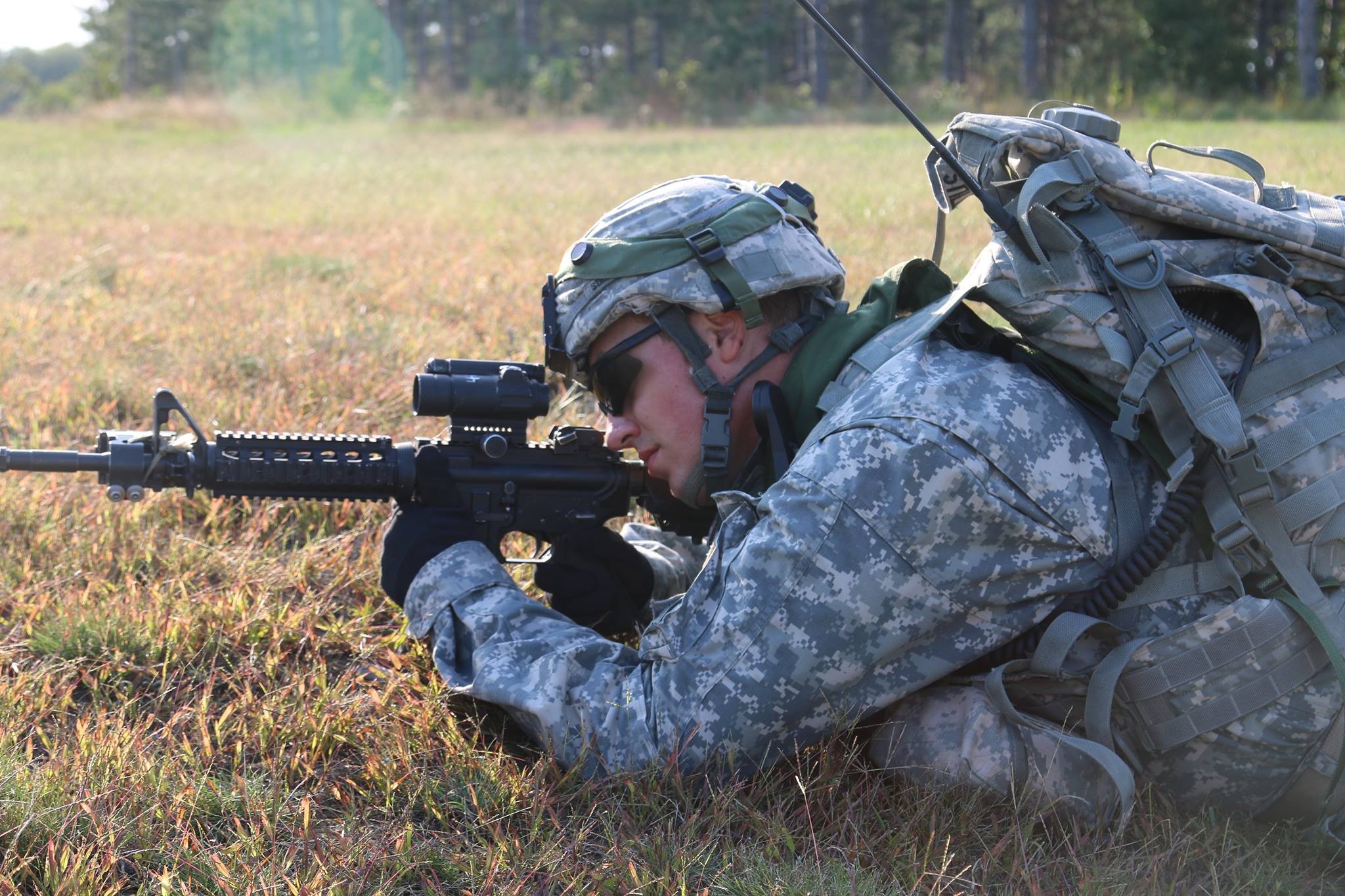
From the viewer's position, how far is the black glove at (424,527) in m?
3.19

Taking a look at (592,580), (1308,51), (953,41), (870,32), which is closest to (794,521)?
(592,580)

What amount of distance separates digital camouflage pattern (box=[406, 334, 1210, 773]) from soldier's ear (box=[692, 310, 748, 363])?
0.43 metres

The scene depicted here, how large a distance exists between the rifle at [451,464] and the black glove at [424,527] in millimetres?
15

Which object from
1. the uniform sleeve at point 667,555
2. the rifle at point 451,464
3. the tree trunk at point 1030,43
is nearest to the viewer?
the rifle at point 451,464

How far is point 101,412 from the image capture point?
5.05 meters

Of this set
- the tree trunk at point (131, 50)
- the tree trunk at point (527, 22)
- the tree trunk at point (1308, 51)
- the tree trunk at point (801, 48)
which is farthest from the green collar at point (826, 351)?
the tree trunk at point (131, 50)

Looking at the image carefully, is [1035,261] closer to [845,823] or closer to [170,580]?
[845,823]

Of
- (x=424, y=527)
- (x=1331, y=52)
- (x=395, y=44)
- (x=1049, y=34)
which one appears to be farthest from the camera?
(x=395, y=44)

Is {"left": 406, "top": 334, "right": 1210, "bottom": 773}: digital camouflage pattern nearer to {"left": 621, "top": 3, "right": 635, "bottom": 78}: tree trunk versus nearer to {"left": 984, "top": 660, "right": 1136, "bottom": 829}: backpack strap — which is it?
{"left": 984, "top": 660, "right": 1136, "bottom": 829}: backpack strap

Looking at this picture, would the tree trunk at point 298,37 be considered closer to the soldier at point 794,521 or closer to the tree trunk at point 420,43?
the tree trunk at point 420,43

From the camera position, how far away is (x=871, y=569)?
7.98 feet

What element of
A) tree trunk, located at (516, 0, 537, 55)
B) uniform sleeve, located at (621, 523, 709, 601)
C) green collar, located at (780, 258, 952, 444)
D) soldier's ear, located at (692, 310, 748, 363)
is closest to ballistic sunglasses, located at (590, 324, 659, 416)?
soldier's ear, located at (692, 310, 748, 363)

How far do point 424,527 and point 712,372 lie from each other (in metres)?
0.89

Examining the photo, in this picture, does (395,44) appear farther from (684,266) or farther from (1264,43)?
(684,266)
